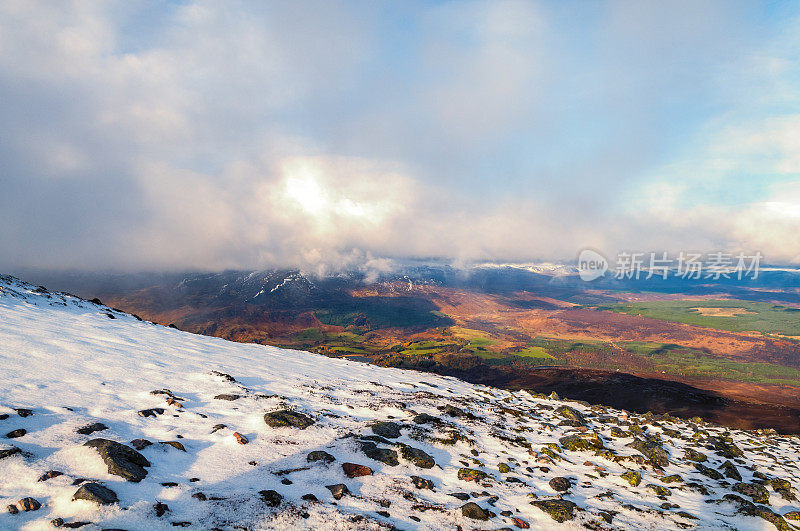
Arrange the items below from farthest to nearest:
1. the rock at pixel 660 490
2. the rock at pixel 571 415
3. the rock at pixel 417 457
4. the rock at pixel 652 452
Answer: the rock at pixel 571 415, the rock at pixel 652 452, the rock at pixel 660 490, the rock at pixel 417 457

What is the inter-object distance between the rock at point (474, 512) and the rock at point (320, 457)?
364cm

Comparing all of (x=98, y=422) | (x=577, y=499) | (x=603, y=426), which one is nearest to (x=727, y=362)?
(x=603, y=426)

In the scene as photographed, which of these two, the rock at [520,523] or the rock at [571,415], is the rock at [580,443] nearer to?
the rock at [571,415]

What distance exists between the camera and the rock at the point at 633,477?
1124 cm

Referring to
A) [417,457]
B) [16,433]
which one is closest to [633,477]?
[417,457]

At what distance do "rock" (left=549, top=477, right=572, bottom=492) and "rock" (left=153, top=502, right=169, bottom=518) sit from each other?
10426 mm

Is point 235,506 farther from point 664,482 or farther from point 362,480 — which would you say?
point 664,482

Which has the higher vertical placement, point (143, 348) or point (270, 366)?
point (143, 348)

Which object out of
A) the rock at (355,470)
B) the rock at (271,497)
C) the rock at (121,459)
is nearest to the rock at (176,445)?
the rock at (121,459)

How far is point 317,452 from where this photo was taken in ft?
29.3

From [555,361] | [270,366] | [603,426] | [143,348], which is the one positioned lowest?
[555,361]

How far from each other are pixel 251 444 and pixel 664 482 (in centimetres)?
1465

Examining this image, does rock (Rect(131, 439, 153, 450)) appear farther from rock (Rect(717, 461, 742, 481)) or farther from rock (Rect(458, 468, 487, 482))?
rock (Rect(717, 461, 742, 481))

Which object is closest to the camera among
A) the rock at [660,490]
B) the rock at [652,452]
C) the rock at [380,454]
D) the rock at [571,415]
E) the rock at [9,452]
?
the rock at [9,452]
